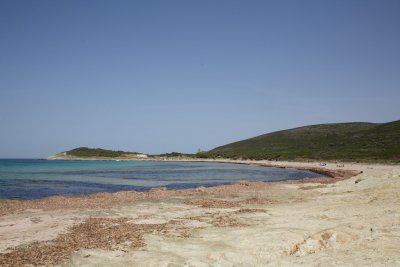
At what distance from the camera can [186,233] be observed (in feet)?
56.0

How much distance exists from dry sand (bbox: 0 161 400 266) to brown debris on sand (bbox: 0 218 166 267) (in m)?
0.04

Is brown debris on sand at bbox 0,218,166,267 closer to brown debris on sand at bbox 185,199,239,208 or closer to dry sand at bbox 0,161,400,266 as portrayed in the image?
dry sand at bbox 0,161,400,266

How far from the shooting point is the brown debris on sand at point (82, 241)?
13266mm

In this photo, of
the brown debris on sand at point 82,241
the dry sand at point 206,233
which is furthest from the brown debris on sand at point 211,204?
the brown debris on sand at point 82,241

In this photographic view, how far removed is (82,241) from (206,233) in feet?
17.7

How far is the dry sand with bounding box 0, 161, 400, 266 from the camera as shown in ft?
42.3

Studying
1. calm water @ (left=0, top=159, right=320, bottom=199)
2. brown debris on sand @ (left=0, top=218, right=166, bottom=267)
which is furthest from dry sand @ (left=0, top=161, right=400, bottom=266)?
calm water @ (left=0, top=159, right=320, bottom=199)

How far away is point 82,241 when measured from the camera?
15.7 meters

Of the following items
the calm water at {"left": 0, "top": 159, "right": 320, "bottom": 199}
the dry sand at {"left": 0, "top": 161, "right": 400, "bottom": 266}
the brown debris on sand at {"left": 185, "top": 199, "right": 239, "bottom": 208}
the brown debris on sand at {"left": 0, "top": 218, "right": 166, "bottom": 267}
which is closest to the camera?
the dry sand at {"left": 0, "top": 161, "right": 400, "bottom": 266}

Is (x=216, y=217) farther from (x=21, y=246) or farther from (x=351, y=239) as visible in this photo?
(x=21, y=246)

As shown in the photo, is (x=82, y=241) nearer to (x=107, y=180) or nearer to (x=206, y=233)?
(x=206, y=233)

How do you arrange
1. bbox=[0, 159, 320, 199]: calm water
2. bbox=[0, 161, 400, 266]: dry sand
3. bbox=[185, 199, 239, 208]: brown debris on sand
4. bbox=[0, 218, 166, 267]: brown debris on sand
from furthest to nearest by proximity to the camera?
1. bbox=[0, 159, 320, 199]: calm water
2. bbox=[185, 199, 239, 208]: brown debris on sand
3. bbox=[0, 218, 166, 267]: brown debris on sand
4. bbox=[0, 161, 400, 266]: dry sand

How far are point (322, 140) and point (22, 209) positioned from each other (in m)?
189

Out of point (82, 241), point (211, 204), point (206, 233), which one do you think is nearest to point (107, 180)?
point (211, 204)
